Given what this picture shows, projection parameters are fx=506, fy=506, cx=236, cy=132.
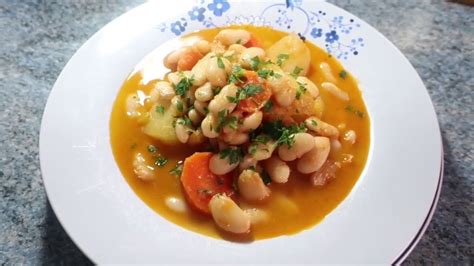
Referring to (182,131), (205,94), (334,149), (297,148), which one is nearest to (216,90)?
(205,94)

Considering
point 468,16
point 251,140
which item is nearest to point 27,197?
point 251,140

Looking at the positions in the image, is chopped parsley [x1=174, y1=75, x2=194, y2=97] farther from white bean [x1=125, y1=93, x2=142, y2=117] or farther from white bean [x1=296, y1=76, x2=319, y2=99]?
white bean [x1=296, y1=76, x2=319, y2=99]

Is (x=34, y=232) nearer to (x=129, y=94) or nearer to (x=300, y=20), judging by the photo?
(x=129, y=94)

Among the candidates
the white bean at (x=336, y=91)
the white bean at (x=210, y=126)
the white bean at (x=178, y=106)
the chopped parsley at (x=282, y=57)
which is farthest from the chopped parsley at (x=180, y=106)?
the white bean at (x=336, y=91)

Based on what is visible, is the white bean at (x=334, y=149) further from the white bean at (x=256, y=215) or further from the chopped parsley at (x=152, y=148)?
the chopped parsley at (x=152, y=148)

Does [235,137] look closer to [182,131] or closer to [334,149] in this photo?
[182,131]
